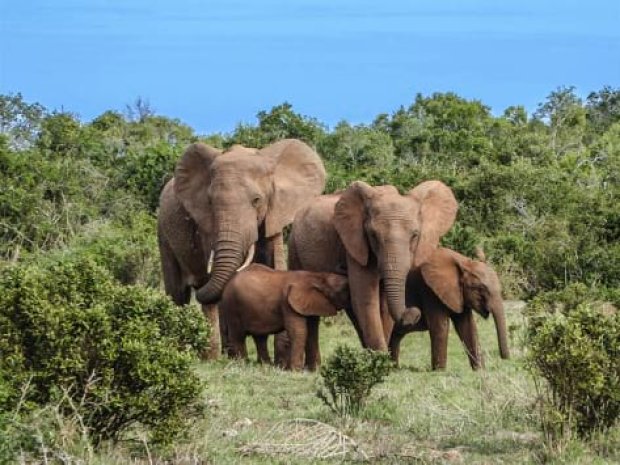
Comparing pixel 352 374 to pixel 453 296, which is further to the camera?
pixel 453 296

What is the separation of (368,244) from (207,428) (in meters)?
4.78

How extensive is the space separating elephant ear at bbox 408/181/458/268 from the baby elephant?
2.69 feet

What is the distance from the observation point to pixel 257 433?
8414mm

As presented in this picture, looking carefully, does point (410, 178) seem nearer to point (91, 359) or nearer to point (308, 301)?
point (308, 301)

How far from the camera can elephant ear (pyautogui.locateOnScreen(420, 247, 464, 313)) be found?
12.9 meters

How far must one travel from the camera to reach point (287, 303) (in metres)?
12.7

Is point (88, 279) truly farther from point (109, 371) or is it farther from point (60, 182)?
point (60, 182)

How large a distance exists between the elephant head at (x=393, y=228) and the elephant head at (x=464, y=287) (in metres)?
0.18

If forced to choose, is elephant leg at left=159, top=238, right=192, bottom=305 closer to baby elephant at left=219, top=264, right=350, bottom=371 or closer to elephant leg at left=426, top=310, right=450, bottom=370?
baby elephant at left=219, top=264, right=350, bottom=371

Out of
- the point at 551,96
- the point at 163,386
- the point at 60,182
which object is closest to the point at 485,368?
the point at 163,386

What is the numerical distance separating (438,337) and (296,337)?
1428mm

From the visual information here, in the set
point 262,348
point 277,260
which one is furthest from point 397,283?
point 277,260

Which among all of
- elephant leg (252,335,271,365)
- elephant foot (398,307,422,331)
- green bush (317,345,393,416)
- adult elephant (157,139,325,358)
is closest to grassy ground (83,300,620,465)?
green bush (317,345,393,416)

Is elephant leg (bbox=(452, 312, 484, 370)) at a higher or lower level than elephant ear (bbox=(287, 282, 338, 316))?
lower
